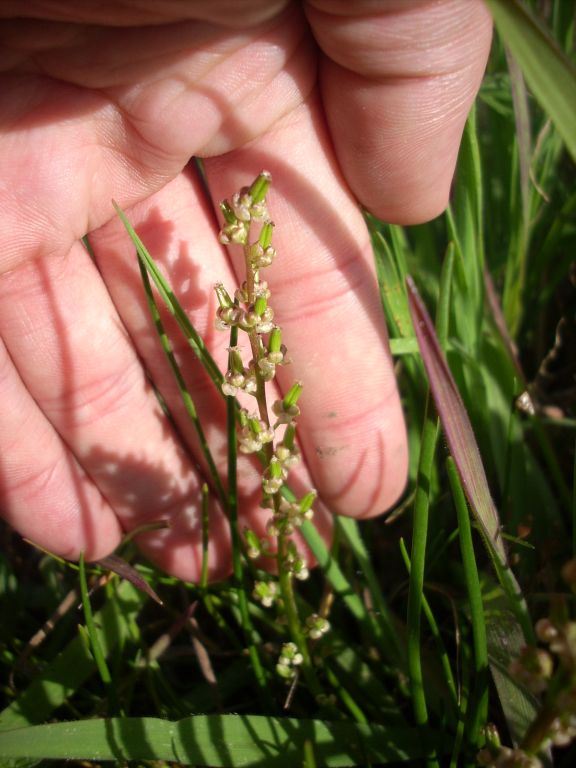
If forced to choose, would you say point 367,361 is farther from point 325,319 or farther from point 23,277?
point 23,277

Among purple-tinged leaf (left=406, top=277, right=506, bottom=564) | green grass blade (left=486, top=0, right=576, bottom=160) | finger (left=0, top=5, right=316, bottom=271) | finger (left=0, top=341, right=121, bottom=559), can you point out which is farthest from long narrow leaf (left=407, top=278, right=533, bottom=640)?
finger (left=0, top=341, right=121, bottom=559)

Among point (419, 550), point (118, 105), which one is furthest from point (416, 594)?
point (118, 105)

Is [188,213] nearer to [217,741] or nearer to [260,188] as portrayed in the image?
[260,188]

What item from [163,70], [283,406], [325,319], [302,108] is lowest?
[325,319]

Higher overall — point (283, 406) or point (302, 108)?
point (302, 108)

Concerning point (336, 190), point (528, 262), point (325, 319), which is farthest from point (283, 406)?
point (528, 262)

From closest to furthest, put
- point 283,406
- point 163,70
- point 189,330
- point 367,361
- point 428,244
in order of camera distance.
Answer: point 283,406 → point 189,330 → point 163,70 → point 367,361 → point 428,244

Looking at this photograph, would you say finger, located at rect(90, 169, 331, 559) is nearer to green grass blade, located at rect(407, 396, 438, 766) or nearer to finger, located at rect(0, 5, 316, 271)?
finger, located at rect(0, 5, 316, 271)
